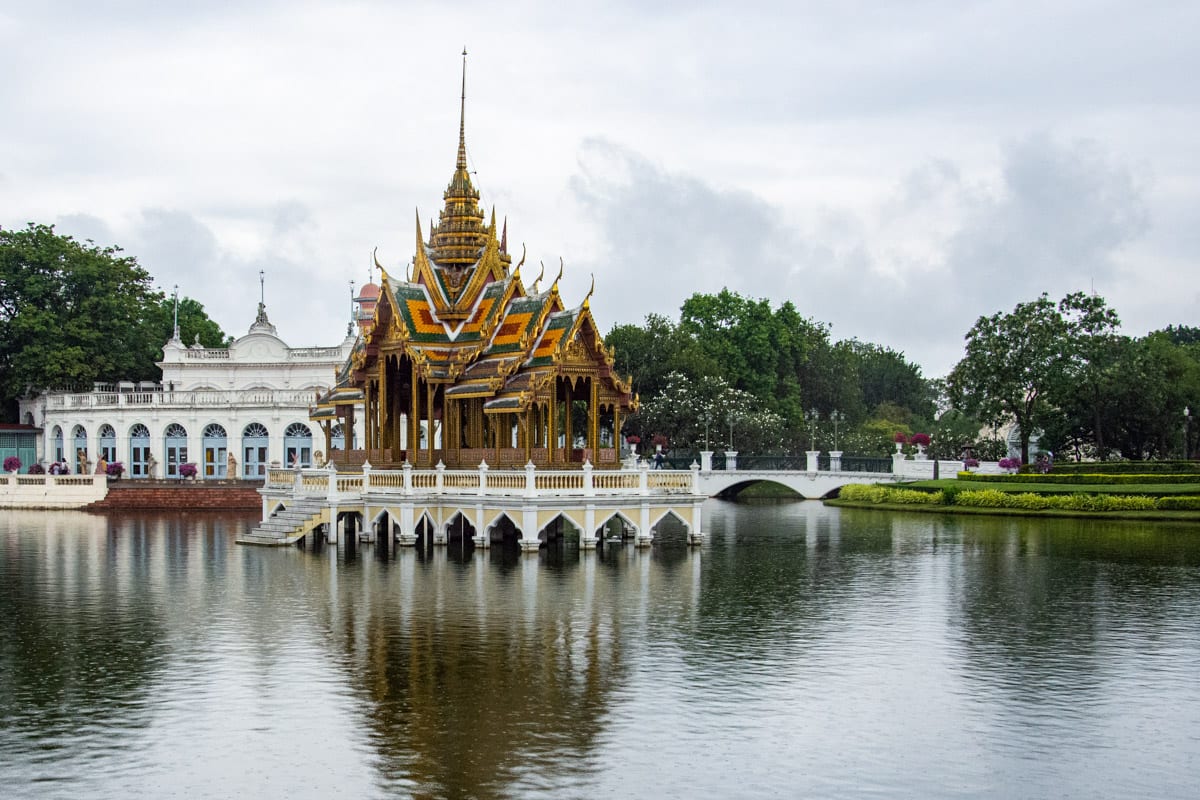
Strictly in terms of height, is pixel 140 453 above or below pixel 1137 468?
above

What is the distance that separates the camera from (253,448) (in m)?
70.4

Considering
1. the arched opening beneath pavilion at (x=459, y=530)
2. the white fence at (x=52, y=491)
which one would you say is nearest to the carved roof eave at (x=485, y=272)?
the arched opening beneath pavilion at (x=459, y=530)

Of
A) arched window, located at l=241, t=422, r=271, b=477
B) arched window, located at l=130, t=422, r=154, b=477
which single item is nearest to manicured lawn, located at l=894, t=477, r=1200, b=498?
arched window, located at l=241, t=422, r=271, b=477

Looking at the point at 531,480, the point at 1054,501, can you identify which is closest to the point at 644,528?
the point at 531,480

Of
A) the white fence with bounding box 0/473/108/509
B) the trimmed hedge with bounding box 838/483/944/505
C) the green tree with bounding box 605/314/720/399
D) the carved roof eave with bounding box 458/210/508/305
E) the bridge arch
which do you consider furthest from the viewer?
the green tree with bounding box 605/314/720/399

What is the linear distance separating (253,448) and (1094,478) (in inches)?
1585

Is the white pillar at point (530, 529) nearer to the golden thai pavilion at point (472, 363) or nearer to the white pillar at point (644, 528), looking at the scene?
the golden thai pavilion at point (472, 363)

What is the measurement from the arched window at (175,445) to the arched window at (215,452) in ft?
3.79

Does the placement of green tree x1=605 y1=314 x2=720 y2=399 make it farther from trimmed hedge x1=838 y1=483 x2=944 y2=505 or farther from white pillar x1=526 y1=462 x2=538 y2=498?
white pillar x1=526 y1=462 x2=538 y2=498

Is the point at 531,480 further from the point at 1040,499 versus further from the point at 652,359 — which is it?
the point at 652,359

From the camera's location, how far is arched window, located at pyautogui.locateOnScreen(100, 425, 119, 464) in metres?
72.1

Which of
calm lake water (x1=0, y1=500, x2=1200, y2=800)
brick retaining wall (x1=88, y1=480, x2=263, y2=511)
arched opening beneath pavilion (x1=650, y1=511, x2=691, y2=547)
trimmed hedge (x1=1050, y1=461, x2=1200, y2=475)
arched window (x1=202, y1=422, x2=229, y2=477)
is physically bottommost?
calm lake water (x1=0, y1=500, x2=1200, y2=800)

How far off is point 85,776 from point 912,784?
8704mm

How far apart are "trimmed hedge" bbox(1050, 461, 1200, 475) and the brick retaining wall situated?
118ft
